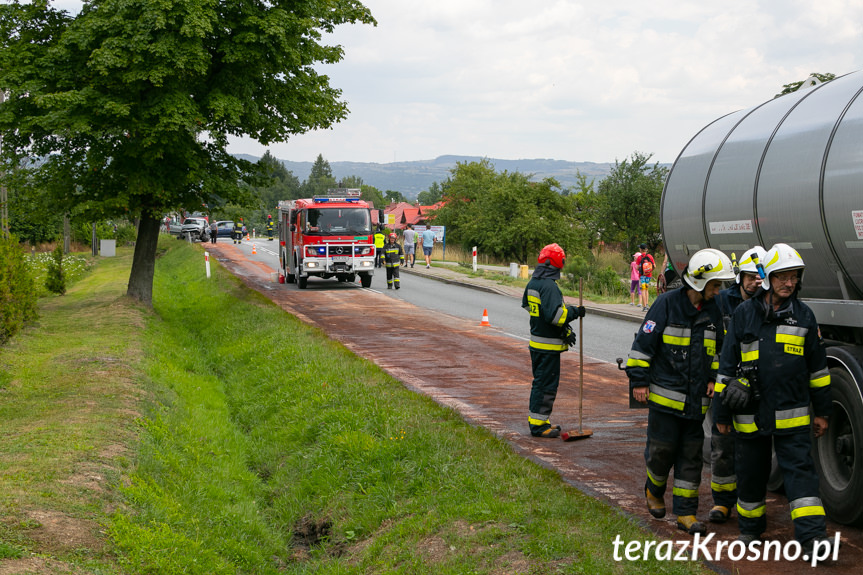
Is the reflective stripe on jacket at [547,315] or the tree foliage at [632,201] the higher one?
the tree foliage at [632,201]

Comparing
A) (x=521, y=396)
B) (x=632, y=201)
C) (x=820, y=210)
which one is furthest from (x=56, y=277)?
(x=632, y=201)

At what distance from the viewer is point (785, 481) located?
18.0 ft

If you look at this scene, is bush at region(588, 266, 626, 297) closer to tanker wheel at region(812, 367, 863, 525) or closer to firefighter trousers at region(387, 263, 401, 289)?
firefighter trousers at region(387, 263, 401, 289)

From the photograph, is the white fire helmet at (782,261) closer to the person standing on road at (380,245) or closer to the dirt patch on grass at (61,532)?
the dirt patch on grass at (61,532)

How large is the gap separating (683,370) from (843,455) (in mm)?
1260

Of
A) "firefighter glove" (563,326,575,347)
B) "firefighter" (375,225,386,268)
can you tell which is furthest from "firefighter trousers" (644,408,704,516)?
"firefighter" (375,225,386,268)

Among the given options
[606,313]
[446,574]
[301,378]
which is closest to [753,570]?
[446,574]

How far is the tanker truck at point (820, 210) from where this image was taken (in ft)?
19.5

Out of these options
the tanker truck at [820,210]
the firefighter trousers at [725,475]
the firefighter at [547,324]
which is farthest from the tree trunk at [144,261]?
the firefighter trousers at [725,475]

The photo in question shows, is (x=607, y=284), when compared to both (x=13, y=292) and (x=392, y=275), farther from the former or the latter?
(x=13, y=292)

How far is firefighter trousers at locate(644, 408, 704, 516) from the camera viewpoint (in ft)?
19.8

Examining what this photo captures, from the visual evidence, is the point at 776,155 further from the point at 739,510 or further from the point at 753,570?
the point at 753,570

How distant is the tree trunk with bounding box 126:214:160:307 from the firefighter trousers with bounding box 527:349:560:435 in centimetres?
1421

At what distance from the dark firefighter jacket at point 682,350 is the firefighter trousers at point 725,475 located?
483mm
